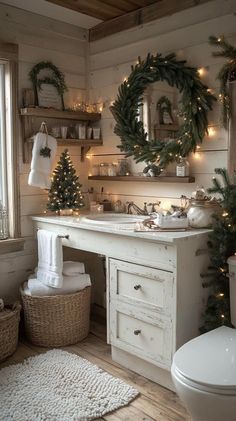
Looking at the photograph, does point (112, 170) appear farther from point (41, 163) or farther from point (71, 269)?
point (71, 269)

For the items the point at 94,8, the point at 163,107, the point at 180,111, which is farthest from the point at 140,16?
the point at 180,111

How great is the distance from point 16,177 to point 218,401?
81.3 inches

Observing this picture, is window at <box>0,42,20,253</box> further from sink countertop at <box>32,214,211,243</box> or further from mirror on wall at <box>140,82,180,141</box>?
mirror on wall at <box>140,82,180,141</box>

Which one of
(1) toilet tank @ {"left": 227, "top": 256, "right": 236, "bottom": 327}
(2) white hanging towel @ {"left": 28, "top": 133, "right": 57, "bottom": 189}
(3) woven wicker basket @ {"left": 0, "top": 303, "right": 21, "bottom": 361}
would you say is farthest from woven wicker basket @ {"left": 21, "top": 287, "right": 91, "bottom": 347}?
(1) toilet tank @ {"left": 227, "top": 256, "right": 236, "bottom": 327}

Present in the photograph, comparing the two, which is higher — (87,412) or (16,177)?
(16,177)

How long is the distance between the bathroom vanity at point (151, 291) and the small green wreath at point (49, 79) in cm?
117

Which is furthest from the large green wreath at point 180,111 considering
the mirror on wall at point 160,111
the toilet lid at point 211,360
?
the toilet lid at point 211,360

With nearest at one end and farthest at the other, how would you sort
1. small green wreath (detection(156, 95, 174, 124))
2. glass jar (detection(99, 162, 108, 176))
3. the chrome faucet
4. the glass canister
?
→ the glass canister < small green wreath (detection(156, 95, 174, 124)) < the chrome faucet < glass jar (detection(99, 162, 108, 176))

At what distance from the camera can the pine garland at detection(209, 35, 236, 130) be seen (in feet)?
7.76

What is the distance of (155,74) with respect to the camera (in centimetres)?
279

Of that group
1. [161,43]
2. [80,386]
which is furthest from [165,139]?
[80,386]

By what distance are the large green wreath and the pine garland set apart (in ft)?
0.39

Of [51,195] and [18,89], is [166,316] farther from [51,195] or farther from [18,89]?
[18,89]

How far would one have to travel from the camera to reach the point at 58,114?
3.11m
